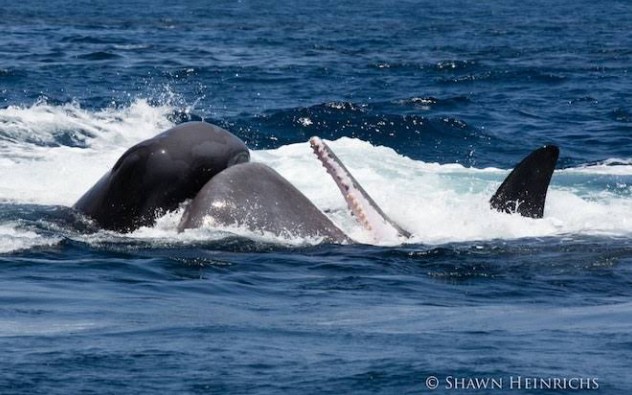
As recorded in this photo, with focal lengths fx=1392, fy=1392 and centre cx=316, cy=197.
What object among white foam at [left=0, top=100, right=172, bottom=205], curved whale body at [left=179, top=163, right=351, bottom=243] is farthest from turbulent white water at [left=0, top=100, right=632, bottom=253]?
curved whale body at [left=179, top=163, right=351, bottom=243]

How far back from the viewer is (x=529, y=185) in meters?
15.6

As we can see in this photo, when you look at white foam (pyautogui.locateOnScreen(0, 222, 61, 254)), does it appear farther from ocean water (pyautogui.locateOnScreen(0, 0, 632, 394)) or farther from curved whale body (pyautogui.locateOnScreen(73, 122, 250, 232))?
curved whale body (pyautogui.locateOnScreen(73, 122, 250, 232))

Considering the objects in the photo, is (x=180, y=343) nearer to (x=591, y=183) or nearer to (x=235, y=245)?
(x=235, y=245)

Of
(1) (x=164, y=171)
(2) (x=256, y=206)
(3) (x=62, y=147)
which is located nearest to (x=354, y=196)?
(2) (x=256, y=206)

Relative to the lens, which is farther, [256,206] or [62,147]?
[62,147]

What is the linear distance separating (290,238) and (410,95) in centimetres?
2085

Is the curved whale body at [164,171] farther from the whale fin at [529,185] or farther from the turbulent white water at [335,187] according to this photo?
the whale fin at [529,185]

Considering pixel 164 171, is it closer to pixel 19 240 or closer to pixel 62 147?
pixel 19 240

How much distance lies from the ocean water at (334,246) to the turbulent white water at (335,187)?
7 cm

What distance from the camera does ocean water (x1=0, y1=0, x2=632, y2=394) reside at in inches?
356

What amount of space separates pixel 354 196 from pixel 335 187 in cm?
628

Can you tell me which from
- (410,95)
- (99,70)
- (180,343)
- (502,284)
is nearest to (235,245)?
(502,284)

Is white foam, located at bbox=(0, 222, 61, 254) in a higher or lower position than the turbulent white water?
lower

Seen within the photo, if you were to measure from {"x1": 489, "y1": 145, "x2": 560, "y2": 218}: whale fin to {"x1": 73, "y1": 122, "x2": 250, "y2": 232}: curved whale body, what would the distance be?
3221mm
